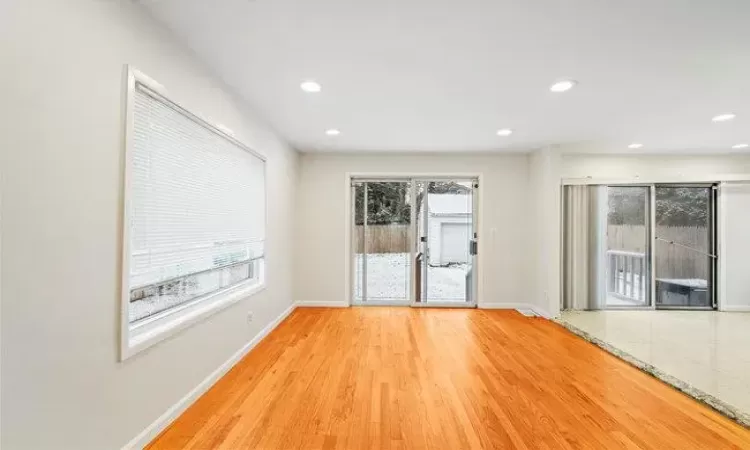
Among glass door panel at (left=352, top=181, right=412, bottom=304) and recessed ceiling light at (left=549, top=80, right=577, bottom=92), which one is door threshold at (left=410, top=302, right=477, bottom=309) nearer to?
glass door panel at (left=352, top=181, right=412, bottom=304)

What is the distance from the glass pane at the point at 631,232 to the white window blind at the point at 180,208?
532 centimetres

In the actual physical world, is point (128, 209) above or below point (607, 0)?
below

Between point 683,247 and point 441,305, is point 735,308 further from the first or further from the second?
point 441,305

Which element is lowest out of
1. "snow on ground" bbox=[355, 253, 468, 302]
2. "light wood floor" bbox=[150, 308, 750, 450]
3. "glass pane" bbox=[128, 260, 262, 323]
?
"light wood floor" bbox=[150, 308, 750, 450]

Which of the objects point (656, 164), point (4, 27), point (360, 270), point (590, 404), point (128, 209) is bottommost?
point (590, 404)

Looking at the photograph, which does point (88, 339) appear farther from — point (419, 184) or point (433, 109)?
point (419, 184)

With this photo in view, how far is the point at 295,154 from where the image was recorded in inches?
200

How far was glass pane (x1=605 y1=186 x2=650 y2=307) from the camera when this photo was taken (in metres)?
5.20

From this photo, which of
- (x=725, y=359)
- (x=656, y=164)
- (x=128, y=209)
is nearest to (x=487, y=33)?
(x=128, y=209)

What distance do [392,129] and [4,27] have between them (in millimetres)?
3190

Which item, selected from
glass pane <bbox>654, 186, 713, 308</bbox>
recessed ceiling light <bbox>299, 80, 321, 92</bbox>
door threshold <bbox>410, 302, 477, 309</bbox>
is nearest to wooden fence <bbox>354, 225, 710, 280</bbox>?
glass pane <bbox>654, 186, 713, 308</bbox>

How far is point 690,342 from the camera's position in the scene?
370 cm

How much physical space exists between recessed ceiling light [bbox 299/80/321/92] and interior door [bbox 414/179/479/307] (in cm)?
281

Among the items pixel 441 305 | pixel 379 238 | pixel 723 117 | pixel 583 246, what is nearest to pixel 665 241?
pixel 583 246
